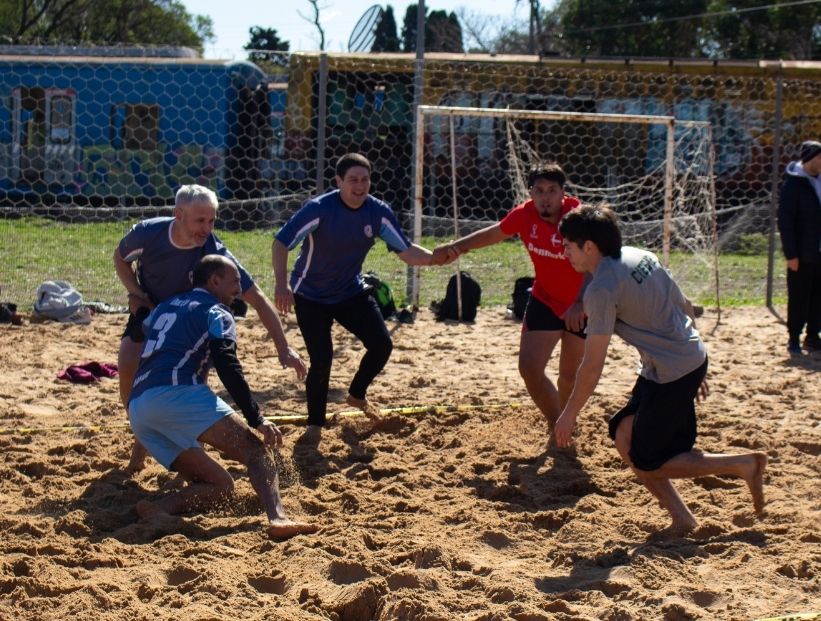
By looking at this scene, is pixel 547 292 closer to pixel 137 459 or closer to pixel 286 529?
pixel 286 529

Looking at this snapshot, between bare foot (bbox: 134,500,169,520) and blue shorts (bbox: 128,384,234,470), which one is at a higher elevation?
blue shorts (bbox: 128,384,234,470)

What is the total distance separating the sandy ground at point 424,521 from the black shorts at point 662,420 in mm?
377

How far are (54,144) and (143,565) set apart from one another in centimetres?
1575

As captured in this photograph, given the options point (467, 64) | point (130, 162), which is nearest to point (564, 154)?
point (467, 64)

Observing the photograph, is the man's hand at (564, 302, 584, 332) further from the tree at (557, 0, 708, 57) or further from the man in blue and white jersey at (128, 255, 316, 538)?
the tree at (557, 0, 708, 57)

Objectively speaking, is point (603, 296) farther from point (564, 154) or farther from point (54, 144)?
point (54, 144)

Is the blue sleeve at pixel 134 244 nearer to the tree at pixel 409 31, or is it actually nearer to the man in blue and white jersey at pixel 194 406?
the man in blue and white jersey at pixel 194 406

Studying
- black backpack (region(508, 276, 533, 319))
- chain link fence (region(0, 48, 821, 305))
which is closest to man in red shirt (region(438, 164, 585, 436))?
black backpack (region(508, 276, 533, 319))

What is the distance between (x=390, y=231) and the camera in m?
7.10

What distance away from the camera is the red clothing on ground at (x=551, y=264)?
649 cm

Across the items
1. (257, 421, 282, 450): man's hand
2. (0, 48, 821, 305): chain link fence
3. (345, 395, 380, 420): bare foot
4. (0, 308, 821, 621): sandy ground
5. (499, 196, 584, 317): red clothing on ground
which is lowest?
(0, 308, 821, 621): sandy ground

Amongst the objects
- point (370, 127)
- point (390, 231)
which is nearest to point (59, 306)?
point (390, 231)

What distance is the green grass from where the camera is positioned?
12.4 metres

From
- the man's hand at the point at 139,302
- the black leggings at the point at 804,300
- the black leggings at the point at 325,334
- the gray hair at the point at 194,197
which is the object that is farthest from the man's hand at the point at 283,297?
the black leggings at the point at 804,300
